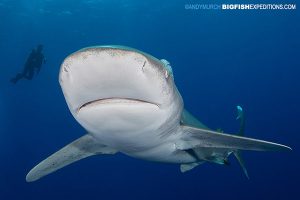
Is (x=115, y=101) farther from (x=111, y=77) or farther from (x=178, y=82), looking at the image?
(x=178, y=82)

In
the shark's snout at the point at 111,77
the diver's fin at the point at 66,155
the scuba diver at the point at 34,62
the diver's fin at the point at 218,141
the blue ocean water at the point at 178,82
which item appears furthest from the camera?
the blue ocean water at the point at 178,82

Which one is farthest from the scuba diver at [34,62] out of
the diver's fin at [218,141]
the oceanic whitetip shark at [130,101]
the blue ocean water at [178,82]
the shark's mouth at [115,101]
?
the blue ocean water at [178,82]

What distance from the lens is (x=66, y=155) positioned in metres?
4.72

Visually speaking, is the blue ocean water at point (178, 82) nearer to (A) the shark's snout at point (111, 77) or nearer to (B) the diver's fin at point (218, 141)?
(B) the diver's fin at point (218, 141)

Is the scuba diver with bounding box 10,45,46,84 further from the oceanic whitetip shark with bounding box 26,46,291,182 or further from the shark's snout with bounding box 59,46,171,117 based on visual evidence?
the shark's snout with bounding box 59,46,171,117

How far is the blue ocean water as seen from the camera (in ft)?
113

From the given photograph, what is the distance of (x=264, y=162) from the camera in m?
36.8

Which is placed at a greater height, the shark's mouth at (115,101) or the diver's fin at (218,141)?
the shark's mouth at (115,101)

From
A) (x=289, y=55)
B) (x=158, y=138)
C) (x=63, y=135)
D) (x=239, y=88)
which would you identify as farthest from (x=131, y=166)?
(x=158, y=138)

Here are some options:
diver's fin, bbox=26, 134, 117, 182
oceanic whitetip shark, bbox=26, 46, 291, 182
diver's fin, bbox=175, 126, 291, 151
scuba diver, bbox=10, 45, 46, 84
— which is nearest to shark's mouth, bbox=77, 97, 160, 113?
oceanic whitetip shark, bbox=26, 46, 291, 182

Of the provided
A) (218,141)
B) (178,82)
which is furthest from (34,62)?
(178,82)

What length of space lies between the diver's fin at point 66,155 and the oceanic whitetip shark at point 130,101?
0.82 metres

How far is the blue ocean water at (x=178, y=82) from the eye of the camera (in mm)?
34312

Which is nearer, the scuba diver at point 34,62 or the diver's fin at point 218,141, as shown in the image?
the diver's fin at point 218,141
